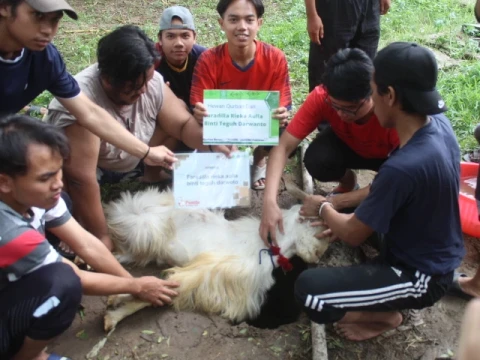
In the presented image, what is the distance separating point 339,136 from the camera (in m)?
3.30

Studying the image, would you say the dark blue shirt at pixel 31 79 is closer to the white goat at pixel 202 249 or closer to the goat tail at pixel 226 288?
the white goat at pixel 202 249

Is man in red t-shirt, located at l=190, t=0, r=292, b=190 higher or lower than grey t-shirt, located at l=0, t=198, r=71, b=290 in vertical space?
higher

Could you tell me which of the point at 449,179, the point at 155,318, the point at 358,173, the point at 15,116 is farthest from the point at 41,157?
the point at 358,173

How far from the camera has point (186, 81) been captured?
12.8 ft

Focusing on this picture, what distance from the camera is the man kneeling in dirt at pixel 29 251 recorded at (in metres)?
2.00

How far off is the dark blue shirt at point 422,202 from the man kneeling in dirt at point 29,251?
1.36 meters

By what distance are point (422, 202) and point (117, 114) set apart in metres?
2.02

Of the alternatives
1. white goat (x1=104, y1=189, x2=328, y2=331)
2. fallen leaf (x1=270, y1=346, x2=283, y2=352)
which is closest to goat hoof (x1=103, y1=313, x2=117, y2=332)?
white goat (x1=104, y1=189, x2=328, y2=331)

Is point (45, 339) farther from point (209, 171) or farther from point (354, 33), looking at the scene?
point (354, 33)

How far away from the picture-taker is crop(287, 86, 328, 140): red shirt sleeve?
3.02 metres

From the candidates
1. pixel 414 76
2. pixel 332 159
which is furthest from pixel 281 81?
pixel 414 76

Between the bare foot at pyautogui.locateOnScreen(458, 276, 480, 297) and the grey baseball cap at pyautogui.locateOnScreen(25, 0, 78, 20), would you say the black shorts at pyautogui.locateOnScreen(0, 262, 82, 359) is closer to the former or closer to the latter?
the grey baseball cap at pyautogui.locateOnScreen(25, 0, 78, 20)

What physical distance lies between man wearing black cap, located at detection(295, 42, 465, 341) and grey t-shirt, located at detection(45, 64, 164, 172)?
1580mm

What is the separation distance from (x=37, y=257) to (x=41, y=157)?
422 mm
